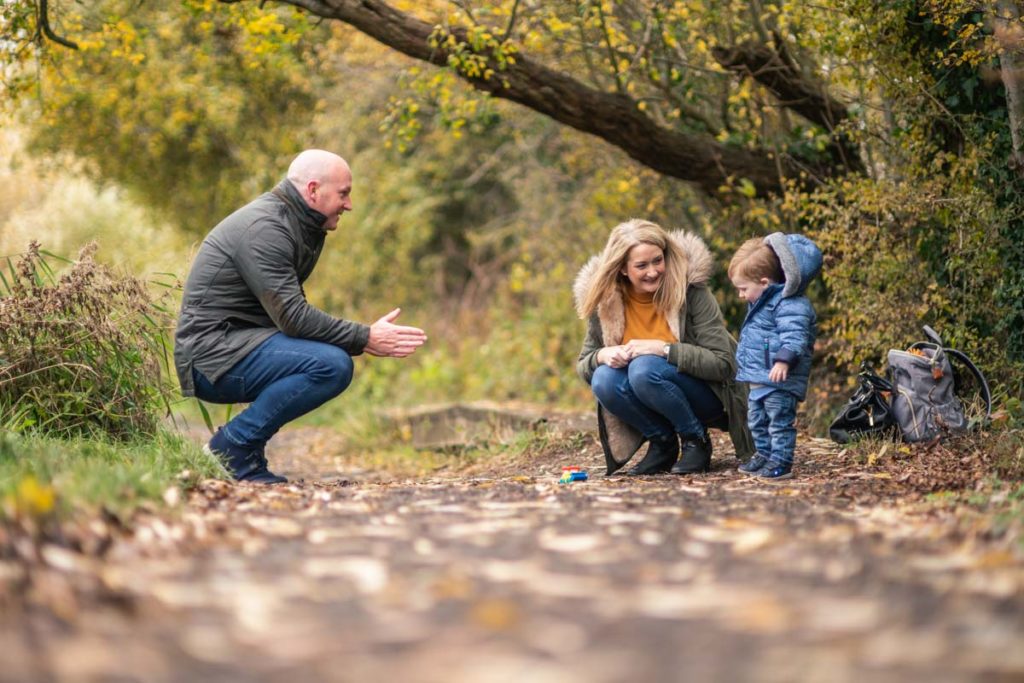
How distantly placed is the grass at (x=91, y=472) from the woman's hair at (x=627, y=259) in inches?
81.1

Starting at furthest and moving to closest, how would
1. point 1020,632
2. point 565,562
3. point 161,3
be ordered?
point 161,3 < point 565,562 < point 1020,632

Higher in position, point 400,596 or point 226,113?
point 226,113

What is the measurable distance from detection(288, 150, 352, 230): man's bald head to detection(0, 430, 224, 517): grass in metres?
1.39

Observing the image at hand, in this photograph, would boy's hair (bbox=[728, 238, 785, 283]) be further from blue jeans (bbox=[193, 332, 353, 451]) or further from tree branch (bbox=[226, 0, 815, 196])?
tree branch (bbox=[226, 0, 815, 196])

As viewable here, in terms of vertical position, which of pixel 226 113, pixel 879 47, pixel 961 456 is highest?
pixel 226 113

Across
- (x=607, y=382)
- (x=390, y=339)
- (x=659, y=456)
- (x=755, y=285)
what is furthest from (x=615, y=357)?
(x=390, y=339)

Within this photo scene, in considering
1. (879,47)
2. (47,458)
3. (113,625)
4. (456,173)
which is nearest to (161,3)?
(456,173)

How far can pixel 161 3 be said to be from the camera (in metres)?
13.5

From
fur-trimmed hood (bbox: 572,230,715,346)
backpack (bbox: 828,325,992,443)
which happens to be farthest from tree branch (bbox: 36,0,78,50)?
backpack (bbox: 828,325,992,443)

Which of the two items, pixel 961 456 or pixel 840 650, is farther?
pixel 961 456

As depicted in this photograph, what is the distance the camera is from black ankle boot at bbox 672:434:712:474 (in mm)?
5895

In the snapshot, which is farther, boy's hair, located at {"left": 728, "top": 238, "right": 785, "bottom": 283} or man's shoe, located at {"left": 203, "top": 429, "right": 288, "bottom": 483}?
man's shoe, located at {"left": 203, "top": 429, "right": 288, "bottom": 483}

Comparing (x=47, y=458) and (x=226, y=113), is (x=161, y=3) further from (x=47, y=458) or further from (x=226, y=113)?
(x=47, y=458)

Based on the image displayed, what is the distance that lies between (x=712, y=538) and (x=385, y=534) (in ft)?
3.23
